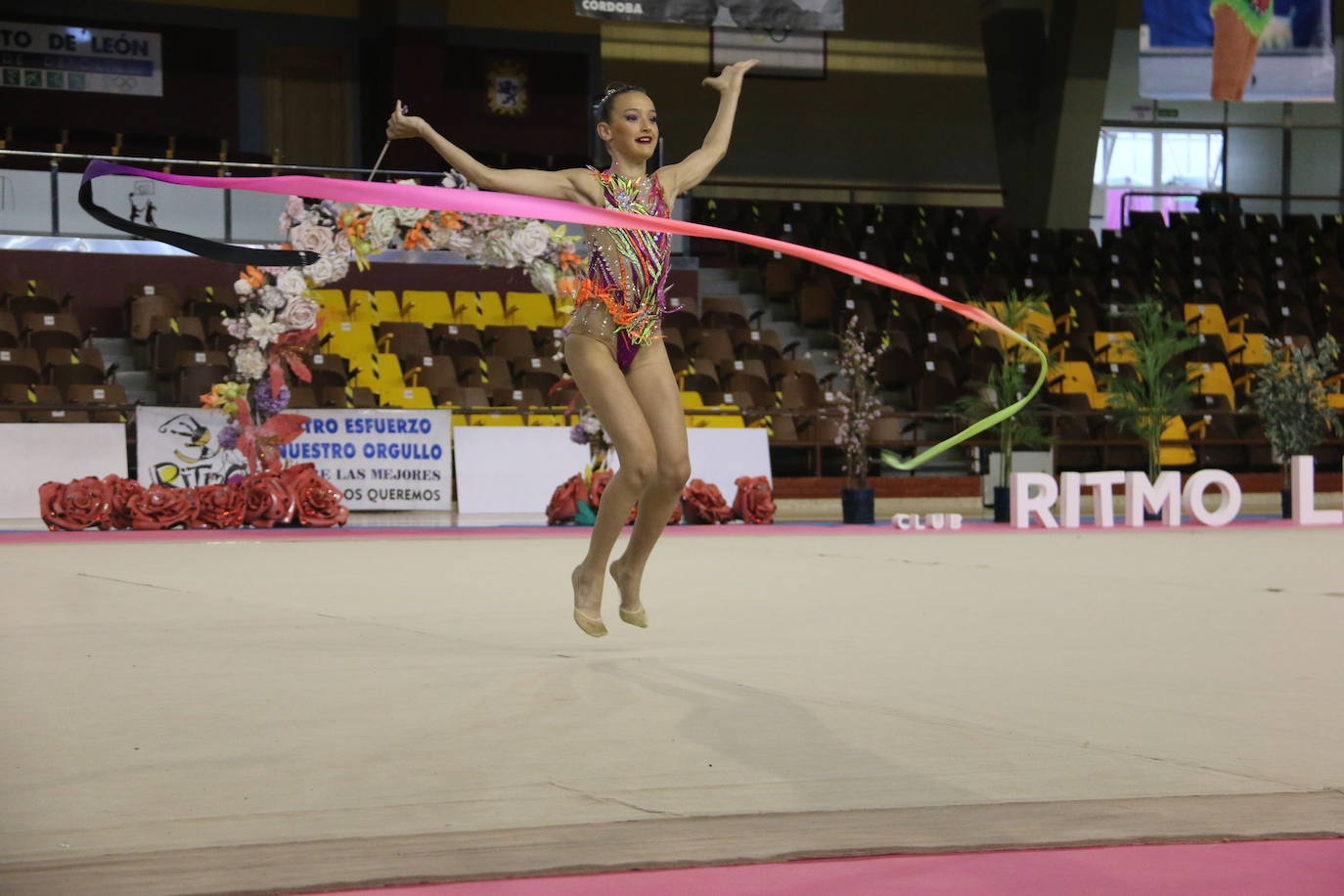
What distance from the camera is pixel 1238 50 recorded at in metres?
18.8

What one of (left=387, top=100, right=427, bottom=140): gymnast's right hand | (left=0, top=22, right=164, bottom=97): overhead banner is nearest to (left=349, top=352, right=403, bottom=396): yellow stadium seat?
(left=0, top=22, right=164, bottom=97): overhead banner

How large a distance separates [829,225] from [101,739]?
17.2 m

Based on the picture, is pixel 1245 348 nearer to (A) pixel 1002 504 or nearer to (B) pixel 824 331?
(B) pixel 824 331

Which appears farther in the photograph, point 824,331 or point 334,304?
point 824,331

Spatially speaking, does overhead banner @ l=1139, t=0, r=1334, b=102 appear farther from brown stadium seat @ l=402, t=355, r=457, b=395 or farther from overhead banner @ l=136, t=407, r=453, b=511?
overhead banner @ l=136, t=407, r=453, b=511

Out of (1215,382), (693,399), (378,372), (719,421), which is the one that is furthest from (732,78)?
(1215,382)

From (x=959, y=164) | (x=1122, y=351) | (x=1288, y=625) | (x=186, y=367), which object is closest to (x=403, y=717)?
(x=1288, y=625)

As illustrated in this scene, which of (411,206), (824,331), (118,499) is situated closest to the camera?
(411,206)

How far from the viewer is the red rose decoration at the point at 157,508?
11.8 metres

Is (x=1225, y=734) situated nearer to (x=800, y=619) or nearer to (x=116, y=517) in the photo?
(x=800, y=619)

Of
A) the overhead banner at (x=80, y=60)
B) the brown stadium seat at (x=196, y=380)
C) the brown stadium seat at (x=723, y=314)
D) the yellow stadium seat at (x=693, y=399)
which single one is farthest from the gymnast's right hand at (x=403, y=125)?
the overhead banner at (x=80, y=60)

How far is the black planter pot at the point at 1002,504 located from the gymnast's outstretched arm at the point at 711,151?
9353 mm

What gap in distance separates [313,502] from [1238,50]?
1282 centimetres

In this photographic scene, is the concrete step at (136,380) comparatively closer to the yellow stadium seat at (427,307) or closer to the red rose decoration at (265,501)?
the yellow stadium seat at (427,307)
